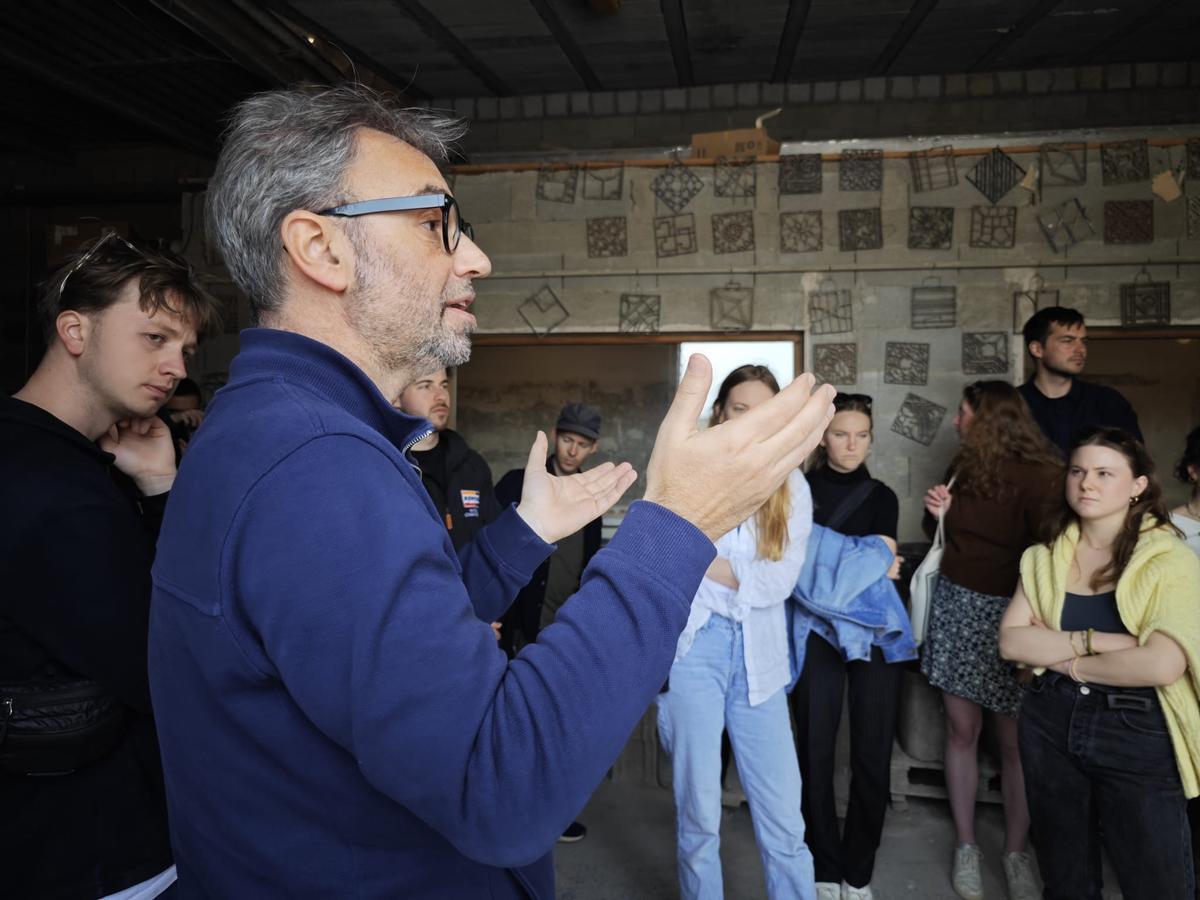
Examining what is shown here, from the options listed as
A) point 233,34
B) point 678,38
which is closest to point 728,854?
point 233,34

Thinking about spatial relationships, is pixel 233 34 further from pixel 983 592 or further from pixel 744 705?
pixel 983 592

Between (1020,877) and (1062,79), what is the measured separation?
21.6ft

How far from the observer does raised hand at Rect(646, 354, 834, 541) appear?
3.05ft

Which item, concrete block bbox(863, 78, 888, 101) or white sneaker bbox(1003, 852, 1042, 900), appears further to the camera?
concrete block bbox(863, 78, 888, 101)

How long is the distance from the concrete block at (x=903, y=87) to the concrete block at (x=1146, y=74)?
1.76 m

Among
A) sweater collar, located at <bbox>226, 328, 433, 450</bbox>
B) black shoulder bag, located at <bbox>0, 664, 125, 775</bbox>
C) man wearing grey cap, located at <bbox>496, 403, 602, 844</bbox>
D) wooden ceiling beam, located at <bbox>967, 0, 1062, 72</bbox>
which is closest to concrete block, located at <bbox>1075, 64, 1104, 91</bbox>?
wooden ceiling beam, located at <bbox>967, 0, 1062, 72</bbox>

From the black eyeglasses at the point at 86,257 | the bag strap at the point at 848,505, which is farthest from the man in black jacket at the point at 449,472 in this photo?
the black eyeglasses at the point at 86,257

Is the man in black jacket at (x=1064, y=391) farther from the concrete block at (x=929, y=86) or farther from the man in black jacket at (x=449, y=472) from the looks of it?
the concrete block at (x=929, y=86)

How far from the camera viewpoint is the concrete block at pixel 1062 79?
7180 mm

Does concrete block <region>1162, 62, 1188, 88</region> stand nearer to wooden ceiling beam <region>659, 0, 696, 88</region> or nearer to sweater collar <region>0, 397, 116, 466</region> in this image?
wooden ceiling beam <region>659, 0, 696, 88</region>

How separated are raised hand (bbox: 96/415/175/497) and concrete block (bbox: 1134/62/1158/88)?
8154 millimetres

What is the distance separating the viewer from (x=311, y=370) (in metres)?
0.98

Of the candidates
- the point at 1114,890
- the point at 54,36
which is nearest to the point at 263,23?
the point at 54,36

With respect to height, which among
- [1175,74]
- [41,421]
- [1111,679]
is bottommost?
[1111,679]
